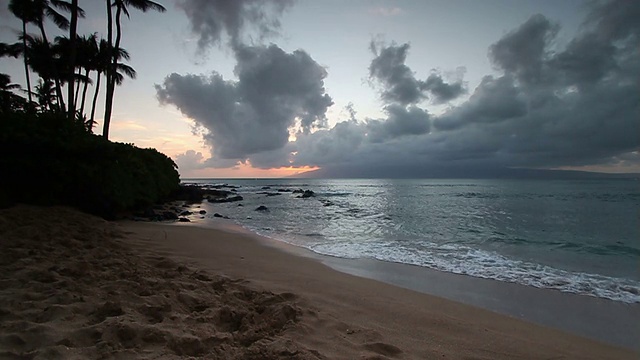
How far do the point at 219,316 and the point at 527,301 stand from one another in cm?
540

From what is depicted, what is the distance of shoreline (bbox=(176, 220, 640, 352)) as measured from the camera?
447 cm

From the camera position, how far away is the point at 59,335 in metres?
2.54

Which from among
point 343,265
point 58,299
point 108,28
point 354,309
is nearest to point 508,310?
point 354,309

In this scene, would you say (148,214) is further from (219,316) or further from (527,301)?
(527,301)

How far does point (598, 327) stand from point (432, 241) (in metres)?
7.24

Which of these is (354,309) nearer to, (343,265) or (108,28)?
(343,265)

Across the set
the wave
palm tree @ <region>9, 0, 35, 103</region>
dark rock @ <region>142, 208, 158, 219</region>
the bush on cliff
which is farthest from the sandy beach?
palm tree @ <region>9, 0, 35, 103</region>

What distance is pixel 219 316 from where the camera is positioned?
11.0 ft

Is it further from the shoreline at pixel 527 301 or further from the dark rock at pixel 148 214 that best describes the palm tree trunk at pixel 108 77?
the shoreline at pixel 527 301

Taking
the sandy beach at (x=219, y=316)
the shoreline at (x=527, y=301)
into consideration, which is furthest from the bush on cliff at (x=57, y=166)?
the shoreline at (x=527, y=301)

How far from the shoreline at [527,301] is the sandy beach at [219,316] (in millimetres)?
418

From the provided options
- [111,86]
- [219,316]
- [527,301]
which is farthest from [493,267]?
[111,86]

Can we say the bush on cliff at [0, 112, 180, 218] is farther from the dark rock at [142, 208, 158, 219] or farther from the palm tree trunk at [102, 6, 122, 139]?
the palm tree trunk at [102, 6, 122, 139]

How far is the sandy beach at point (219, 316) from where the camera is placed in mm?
2600
